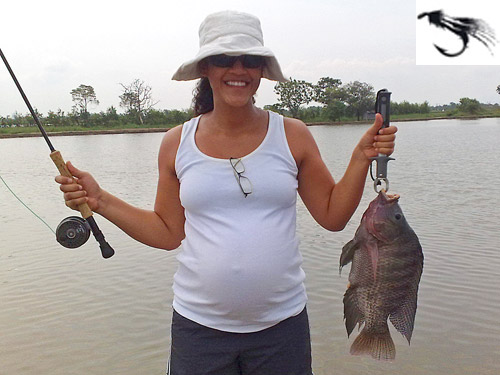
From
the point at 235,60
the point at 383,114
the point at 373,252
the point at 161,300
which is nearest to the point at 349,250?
the point at 373,252

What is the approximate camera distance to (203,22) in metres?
2.30

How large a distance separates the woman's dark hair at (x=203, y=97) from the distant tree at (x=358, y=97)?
2421 inches

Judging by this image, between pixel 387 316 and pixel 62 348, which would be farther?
pixel 62 348

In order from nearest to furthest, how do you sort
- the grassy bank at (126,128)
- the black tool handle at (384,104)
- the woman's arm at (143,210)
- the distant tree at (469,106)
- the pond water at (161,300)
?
the black tool handle at (384,104) < the woman's arm at (143,210) < the pond water at (161,300) < the grassy bank at (126,128) < the distant tree at (469,106)

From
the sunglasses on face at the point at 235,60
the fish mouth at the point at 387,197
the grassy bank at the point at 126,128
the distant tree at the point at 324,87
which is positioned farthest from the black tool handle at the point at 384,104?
the distant tree at the point at 324,87

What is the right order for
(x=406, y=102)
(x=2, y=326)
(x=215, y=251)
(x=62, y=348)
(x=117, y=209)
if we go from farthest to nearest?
(x=406, y=102), (x=2, y=326), (x=62, y=348), (x=117, y=209), (x=215, y=251)

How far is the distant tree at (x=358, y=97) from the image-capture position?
208ft

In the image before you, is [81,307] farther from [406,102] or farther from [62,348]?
[406,102]

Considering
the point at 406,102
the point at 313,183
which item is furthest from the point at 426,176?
the point at 406,102

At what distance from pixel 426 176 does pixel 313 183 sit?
13.3 metres

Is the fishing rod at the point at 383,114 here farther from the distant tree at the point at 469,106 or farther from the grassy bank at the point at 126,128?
the distant tree at the point at 469,106

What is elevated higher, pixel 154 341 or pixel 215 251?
pixel 215 251

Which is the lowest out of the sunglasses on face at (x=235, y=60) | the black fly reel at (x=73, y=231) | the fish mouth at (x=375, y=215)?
the black fly reel at (x=73, y=231)

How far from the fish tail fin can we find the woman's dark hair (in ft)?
3.92
